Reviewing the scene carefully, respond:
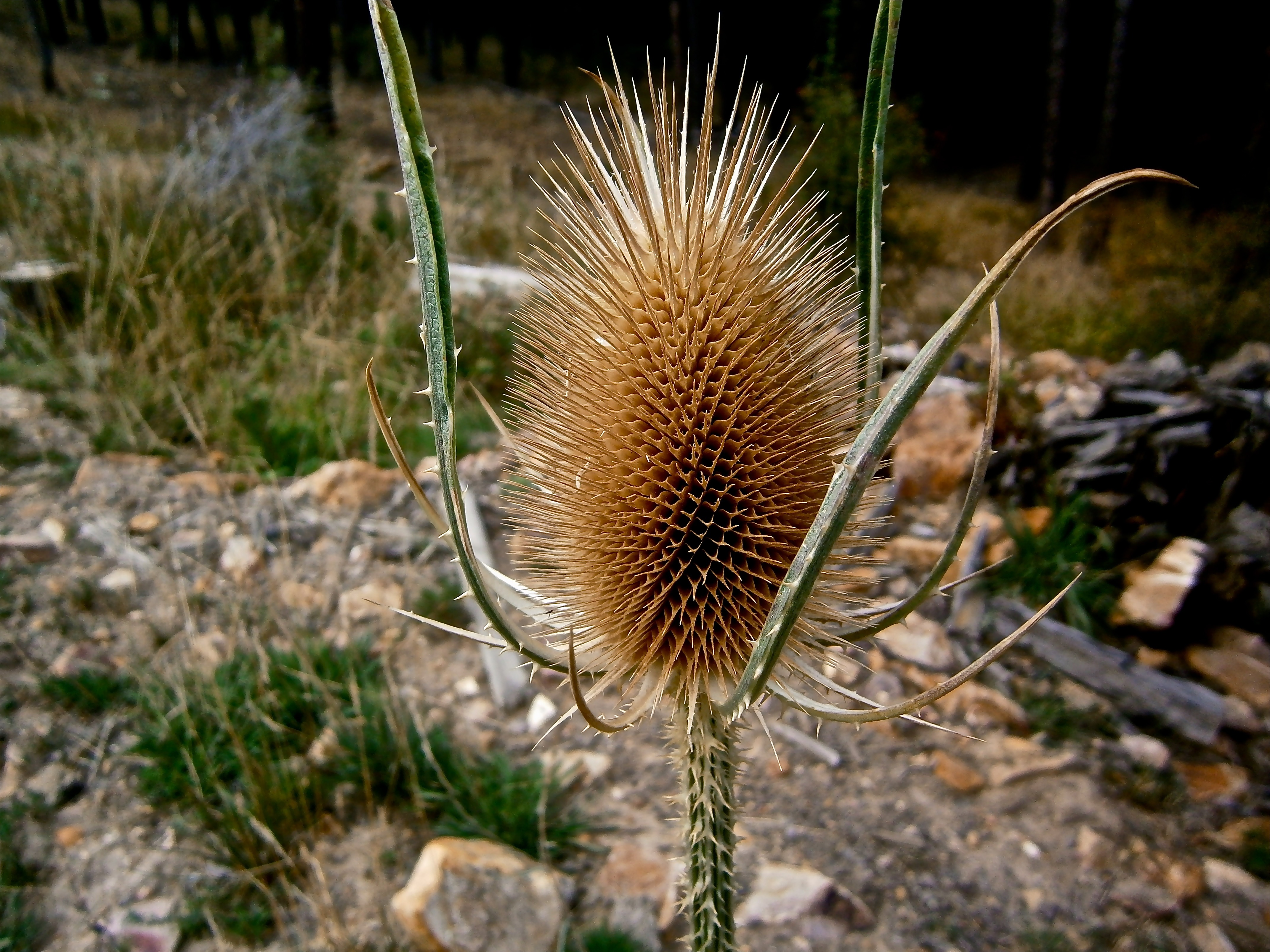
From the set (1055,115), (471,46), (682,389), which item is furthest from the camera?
(471,46)

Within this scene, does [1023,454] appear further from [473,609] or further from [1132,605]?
[473,609]

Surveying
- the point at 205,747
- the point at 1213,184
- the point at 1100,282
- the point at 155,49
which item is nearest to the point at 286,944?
the point at 205,747

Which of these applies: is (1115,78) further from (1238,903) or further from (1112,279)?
(1238,903)

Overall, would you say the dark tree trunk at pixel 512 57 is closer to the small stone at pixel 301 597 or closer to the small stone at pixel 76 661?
the small stone at pixel 301 597

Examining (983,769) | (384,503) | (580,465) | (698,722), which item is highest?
(580,465)

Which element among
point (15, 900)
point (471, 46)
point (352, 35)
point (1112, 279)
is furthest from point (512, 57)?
point (15, 900)

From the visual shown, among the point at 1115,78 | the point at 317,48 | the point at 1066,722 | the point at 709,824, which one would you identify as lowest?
the point at 1066,722
